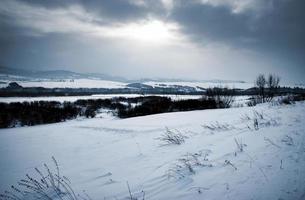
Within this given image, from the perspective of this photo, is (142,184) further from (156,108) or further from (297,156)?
(156,108)

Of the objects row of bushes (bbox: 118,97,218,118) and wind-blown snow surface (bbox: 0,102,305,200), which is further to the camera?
row of bushes (bbox: 118,97,218,118)

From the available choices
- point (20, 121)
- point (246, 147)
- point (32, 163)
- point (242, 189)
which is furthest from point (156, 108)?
point (242, 189)

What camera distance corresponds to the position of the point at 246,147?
16.8ft

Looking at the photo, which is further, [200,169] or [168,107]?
[168,107]

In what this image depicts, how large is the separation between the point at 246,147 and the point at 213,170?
4.55ft

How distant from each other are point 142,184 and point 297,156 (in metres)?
3.08

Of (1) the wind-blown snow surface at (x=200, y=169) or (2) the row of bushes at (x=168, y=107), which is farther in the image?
(2) the row of bushes at (x=168, y=107)

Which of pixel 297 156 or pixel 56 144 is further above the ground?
pixel 297 156

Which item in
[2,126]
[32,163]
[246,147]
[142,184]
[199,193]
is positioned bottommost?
[2,126]

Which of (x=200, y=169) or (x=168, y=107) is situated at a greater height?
(x=200, y=169)

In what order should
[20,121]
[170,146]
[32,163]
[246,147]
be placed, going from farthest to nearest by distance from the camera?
[20,121], [32,163], [170,146], [246,147]

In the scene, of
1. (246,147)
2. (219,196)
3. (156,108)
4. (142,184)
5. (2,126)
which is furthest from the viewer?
(156,108)

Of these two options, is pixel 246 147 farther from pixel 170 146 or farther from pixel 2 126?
pixel 2 126

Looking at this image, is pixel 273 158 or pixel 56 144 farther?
pixel 56 144
